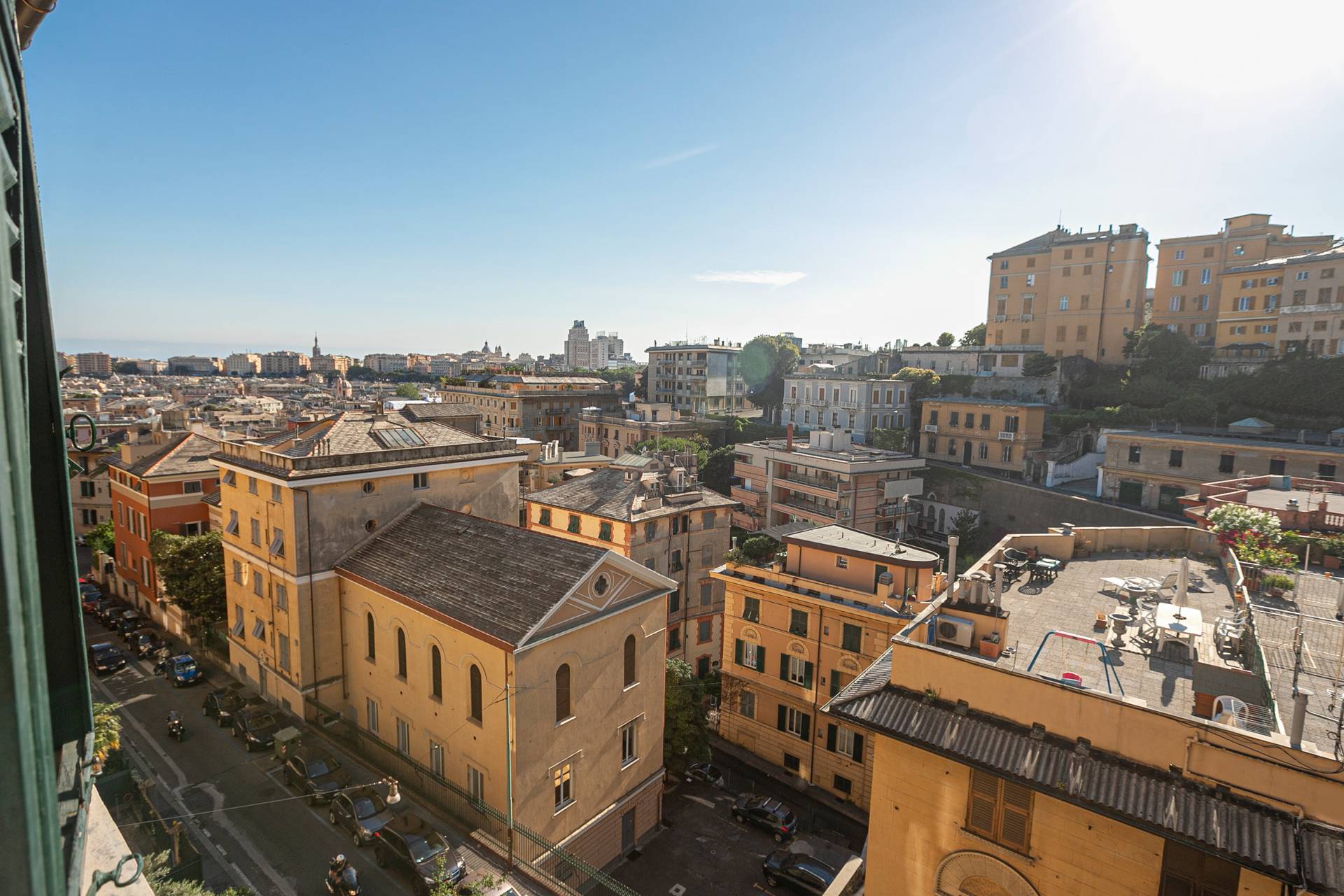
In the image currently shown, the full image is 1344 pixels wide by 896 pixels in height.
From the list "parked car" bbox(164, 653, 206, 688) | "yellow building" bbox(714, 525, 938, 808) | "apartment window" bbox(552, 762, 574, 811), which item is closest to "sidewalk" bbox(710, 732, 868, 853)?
"yellow building" bbox(714, 525, 938, 808)

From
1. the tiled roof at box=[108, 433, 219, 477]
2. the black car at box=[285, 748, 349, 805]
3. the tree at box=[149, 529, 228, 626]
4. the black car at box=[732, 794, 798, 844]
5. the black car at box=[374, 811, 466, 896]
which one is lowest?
the black car at box=[732, 794, 798, 844]

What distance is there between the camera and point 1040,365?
6300cm

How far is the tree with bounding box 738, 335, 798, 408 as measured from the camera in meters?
92.1

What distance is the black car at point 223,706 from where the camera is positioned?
26.4 meters

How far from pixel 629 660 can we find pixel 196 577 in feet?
76.3

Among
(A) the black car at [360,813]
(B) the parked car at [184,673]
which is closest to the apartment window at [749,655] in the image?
(A) the black car at [360,813]

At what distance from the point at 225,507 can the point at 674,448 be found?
4441cm

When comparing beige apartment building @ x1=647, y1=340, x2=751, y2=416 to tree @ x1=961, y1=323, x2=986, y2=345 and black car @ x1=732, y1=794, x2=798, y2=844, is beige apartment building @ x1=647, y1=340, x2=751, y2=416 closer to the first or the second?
tree @ x1=961, y1=323, x2=986, y2=345

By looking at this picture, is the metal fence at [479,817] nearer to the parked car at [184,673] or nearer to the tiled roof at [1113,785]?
the tiled roof at [1113,785]

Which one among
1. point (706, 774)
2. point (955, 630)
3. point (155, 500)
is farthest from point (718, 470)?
point (955, 630)

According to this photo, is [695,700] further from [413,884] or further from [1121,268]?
[1121,268]

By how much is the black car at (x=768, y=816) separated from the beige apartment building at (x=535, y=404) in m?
63.1

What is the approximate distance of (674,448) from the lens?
225ft

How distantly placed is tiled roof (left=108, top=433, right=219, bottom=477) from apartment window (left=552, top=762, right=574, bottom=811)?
29.2 meters
